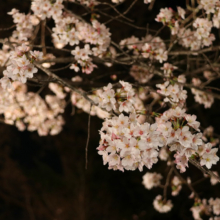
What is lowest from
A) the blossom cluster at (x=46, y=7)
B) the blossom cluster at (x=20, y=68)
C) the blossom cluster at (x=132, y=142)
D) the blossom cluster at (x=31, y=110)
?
the blossom cluster at (x=31, y=110)

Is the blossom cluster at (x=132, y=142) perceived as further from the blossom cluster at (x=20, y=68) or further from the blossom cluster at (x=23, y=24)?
the blossom cluster at (x=23, y=24)

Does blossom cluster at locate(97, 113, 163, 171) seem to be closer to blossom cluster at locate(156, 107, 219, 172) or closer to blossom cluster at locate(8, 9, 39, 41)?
blossom cluster at locate(156, 107, 219, 172)

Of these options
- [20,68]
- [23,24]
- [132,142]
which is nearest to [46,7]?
[23,24]

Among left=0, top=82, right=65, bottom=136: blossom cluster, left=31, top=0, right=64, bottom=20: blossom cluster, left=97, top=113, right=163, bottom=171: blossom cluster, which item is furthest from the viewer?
left=0, top=82, right=65, bottom=136: blossom cluster

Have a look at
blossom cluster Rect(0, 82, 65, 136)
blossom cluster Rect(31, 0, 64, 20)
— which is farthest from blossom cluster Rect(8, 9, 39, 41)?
blossom cluster Rect(0, 82, 65, 136)

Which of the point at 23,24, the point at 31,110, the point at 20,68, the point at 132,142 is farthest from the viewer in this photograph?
the point at 31,110

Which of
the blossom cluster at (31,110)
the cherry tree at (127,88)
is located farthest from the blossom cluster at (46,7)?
the blossom cluster at (31,110)

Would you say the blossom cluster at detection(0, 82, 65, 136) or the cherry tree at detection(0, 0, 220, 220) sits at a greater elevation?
the cherry tree at detection(0, 0, 220, 220)

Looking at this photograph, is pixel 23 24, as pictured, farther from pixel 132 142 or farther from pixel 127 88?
pixel 132 142

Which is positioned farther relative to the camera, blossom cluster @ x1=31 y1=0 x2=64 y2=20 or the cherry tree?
blossom cluster @ x1=31 y1=0 x2=64 y2=20

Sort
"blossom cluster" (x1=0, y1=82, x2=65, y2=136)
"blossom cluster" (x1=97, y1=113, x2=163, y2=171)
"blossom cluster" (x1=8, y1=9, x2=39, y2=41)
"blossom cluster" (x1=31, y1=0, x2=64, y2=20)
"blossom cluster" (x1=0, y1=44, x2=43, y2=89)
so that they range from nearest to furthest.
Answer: "blossom cluster" (x1=97, y1=113, x2=163, y2=171)
"blossom cluster" (x1=0, y1=44, x2=43, y2=89)
"blossom cluster" (x1=31, y1=0, x2=64, y2=20)
"blossom cluster" (x1=8, y1=9, x2=39, y2=41)
"blossom cluster" (x1=0, y1=82, x2=65, y2=136)

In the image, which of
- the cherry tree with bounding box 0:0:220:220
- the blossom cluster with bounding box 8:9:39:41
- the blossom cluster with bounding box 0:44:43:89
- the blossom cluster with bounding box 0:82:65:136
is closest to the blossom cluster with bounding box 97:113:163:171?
the cherry tree with bounding box 0:0:220:220

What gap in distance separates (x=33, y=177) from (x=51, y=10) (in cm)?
321

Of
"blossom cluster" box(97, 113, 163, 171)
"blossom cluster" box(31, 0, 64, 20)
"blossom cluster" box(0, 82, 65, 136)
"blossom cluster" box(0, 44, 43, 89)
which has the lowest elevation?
"blossom cluster" box(0, 82, 65, 136)
